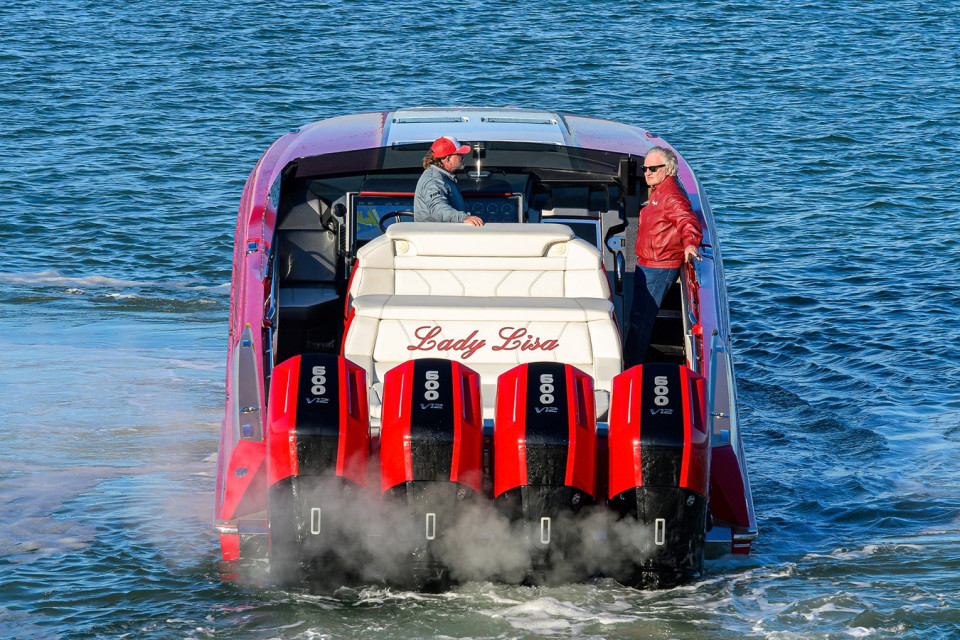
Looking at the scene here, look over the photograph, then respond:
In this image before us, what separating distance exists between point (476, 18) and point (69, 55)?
7.46m

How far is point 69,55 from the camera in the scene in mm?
22453

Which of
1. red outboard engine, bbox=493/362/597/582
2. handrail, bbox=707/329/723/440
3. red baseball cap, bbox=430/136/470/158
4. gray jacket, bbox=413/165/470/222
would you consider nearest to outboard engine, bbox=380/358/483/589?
red outboard engine, bbox=493/362/597/582

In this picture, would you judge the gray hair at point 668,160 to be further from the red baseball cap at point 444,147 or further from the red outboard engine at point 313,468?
the red outboard engine at point 313,468

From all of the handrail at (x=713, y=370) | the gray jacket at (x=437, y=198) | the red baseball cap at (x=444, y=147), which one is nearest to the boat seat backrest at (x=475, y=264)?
the handrail at (x=713, y=370)

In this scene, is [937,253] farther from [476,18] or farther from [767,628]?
[476,18]

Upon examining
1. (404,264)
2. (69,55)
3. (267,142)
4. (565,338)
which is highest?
(69,55)

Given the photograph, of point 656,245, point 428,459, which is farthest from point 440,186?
point 428,459

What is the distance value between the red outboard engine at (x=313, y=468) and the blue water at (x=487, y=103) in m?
0.36

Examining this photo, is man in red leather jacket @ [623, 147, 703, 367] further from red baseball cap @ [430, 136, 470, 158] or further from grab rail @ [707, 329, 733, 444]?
red baseball cap @ [430, 136, 470, 158]

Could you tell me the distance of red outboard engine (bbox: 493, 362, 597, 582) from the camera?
16.9 feet

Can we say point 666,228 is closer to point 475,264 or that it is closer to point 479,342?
point 475,264

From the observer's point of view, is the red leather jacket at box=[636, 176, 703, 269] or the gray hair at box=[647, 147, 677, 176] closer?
the red leather jacket at box=[636, 176, 703, 269]

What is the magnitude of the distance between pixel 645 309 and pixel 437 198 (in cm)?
133

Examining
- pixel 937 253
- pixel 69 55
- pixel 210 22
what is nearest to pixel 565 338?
pixel 937 253
